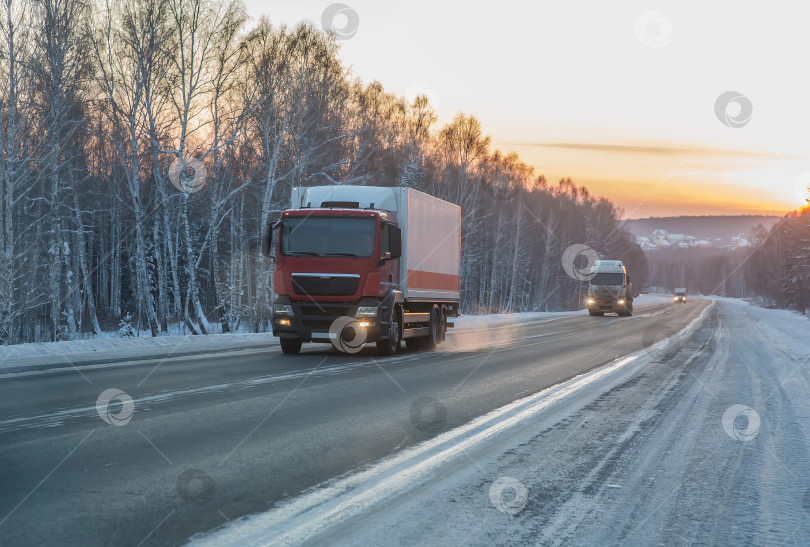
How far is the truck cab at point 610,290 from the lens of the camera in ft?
167

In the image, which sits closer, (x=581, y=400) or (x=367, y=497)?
(x=367, y=497)

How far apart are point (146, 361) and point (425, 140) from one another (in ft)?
133

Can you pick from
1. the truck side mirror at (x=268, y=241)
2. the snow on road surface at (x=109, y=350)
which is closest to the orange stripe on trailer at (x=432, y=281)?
the truck side mirror at (x=268, y=241)

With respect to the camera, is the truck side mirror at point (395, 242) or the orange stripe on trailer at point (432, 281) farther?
the orange stripe on trailer at point (432, 281)

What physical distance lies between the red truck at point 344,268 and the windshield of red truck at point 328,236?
0.07 ft

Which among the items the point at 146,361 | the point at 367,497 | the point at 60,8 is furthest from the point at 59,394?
the point at 60,8

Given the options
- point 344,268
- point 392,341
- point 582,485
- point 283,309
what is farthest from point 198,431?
point 392,341

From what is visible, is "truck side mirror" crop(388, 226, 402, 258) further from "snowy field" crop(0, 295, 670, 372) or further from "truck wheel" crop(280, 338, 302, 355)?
"snowy field" crop(0, 295, 670, 372)

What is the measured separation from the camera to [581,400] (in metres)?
10.0

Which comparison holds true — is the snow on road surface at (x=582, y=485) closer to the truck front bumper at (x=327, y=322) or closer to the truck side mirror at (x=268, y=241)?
the truck front bumper at (x=327, y=322)

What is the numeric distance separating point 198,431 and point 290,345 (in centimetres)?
1019

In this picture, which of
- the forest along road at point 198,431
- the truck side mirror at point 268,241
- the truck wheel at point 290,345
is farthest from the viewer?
the truck wheel at point 290,345

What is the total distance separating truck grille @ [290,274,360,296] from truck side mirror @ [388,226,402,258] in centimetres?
99

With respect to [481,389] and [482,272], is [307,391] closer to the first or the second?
[481,389]
